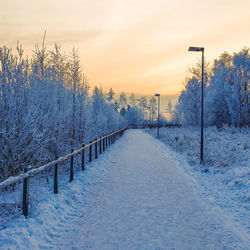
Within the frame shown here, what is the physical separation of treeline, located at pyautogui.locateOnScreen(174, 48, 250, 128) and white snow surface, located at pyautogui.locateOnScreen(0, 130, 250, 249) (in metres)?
32.1

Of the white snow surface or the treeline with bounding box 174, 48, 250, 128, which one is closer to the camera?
the white snow surface

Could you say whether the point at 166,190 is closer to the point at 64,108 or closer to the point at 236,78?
the point at 64,108

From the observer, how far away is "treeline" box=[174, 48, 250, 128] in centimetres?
3569

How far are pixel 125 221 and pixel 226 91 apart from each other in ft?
125

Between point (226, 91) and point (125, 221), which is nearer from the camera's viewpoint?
point (125, 221)

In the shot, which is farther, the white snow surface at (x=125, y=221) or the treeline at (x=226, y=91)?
the treeline at (x=226, y=91)

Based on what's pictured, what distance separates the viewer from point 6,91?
5934 mm

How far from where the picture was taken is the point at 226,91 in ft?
125

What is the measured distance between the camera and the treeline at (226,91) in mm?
35688

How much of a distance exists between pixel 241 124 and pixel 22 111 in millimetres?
36476

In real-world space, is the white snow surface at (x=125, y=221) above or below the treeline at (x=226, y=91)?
below

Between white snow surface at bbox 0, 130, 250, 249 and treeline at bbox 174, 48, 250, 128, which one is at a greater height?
treeline at bbox 174, 48, 250, 128

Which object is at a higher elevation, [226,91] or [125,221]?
[226,91]

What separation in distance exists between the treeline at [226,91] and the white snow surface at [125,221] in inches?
1262
